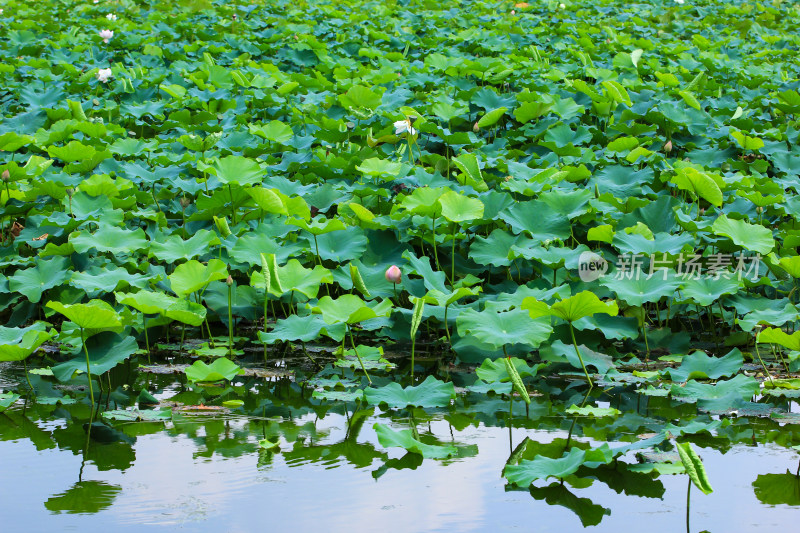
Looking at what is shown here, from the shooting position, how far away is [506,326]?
2.13 meters

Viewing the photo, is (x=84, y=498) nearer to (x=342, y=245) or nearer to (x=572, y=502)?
(x=572, y=502)

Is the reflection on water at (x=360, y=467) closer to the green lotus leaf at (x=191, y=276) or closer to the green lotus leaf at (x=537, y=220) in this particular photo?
the green lotus leaf at (x=191, y=276)

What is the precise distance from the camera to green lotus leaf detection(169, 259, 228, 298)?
2.29 m

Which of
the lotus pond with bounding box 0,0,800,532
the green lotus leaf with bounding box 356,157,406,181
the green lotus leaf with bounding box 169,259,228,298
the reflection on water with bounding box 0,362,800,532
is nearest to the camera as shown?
the reflection on water with bounding box 0,362,800,532

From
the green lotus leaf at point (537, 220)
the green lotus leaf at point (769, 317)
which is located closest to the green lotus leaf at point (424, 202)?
the green lotus leaf at point (537, 220)

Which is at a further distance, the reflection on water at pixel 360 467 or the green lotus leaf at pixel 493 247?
the green lotus leaf at pixel 493 247

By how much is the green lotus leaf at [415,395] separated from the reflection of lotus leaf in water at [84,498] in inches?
24.6

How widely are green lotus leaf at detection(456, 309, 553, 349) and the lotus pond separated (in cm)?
1

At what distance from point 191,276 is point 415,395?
32.1 inches

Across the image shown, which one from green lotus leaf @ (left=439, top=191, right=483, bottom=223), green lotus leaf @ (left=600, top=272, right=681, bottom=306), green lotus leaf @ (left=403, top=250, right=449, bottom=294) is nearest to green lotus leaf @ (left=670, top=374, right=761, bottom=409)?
green lotus leaf @ (left=600, top=272, right=681, bottom=306)

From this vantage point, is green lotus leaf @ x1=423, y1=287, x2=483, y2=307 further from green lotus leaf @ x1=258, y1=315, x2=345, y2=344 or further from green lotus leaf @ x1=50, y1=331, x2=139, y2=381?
green lotus leaf @ x1=50, y1=331, x2=139, y2=381

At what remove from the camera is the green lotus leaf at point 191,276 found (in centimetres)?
229

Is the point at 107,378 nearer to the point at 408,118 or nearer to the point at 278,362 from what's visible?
the point at 278,362

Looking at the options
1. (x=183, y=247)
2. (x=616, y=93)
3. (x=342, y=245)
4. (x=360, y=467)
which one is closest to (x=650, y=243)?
(x=342, y=245)
